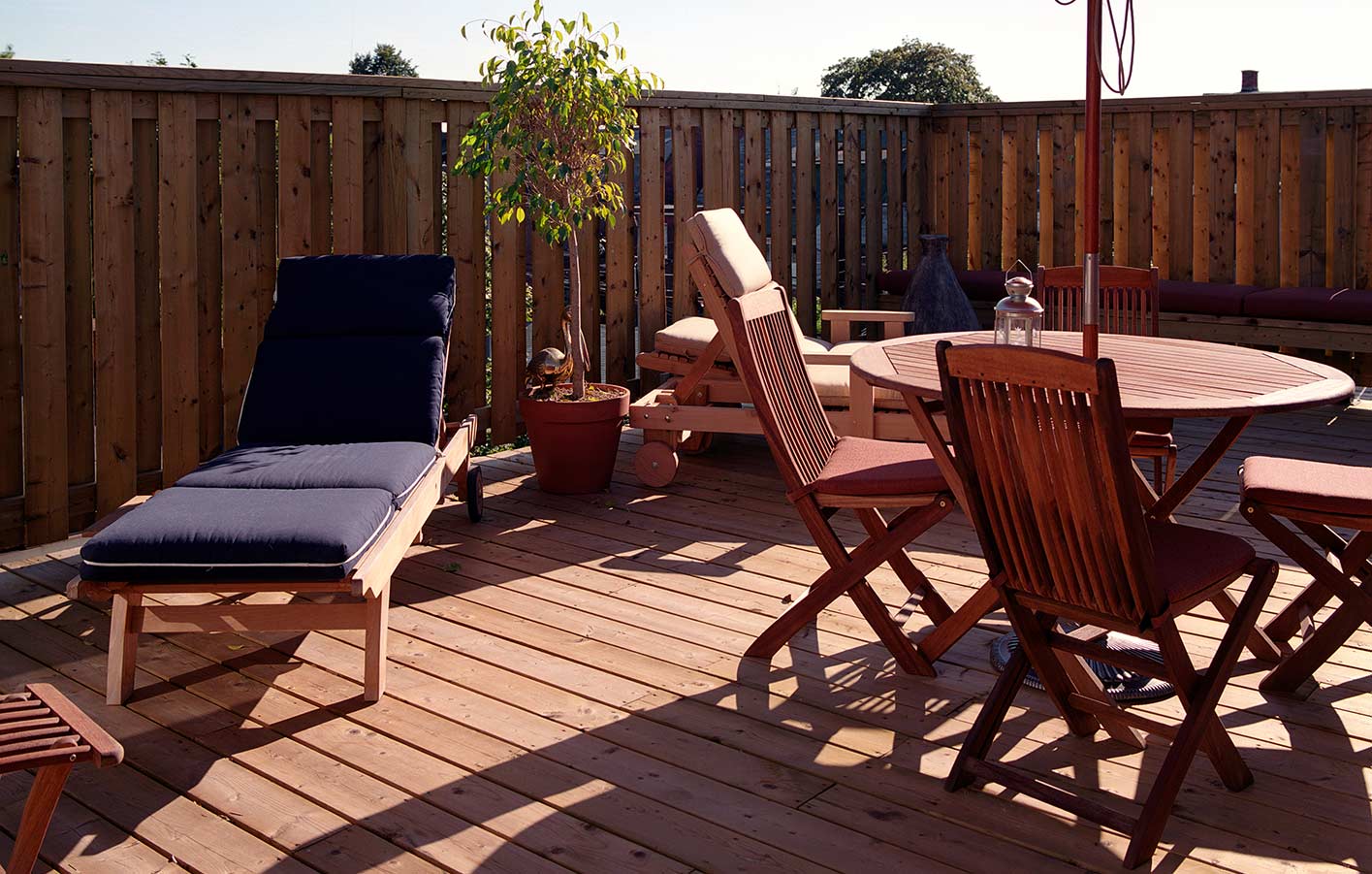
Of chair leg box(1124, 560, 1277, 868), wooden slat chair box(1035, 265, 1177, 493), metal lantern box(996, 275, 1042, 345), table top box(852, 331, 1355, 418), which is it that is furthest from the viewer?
wooden slat chair box(1035, 265, 1177, 493)

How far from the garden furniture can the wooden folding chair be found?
108 cm

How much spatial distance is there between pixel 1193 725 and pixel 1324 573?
807 millimetres

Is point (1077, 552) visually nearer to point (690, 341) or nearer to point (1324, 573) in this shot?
point (1324, 573)

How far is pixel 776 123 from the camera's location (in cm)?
757

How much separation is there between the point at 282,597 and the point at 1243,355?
116 inches

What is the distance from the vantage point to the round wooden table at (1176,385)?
3.04m

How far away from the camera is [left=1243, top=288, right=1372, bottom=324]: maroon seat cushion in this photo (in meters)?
6.91

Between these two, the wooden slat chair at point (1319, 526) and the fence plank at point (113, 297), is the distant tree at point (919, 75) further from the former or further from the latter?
the wooden slat chair at point (1319, 526)

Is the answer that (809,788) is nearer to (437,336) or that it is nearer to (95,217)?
(437,336)

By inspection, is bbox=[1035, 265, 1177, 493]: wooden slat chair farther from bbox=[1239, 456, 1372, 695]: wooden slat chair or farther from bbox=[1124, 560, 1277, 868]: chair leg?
bbox=[1124, 560, 1277, 868]: chair leg

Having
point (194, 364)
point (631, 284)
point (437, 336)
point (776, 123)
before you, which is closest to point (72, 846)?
point (437, 336)

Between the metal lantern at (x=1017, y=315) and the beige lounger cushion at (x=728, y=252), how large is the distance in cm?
88

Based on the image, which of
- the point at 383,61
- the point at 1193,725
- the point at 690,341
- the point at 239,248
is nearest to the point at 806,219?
the point at 690,341

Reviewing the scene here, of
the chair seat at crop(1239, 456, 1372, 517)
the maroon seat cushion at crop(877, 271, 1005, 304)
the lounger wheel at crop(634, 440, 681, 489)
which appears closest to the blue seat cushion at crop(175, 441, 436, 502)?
the lounger wheel at crop(634, 440, 681, 489)
